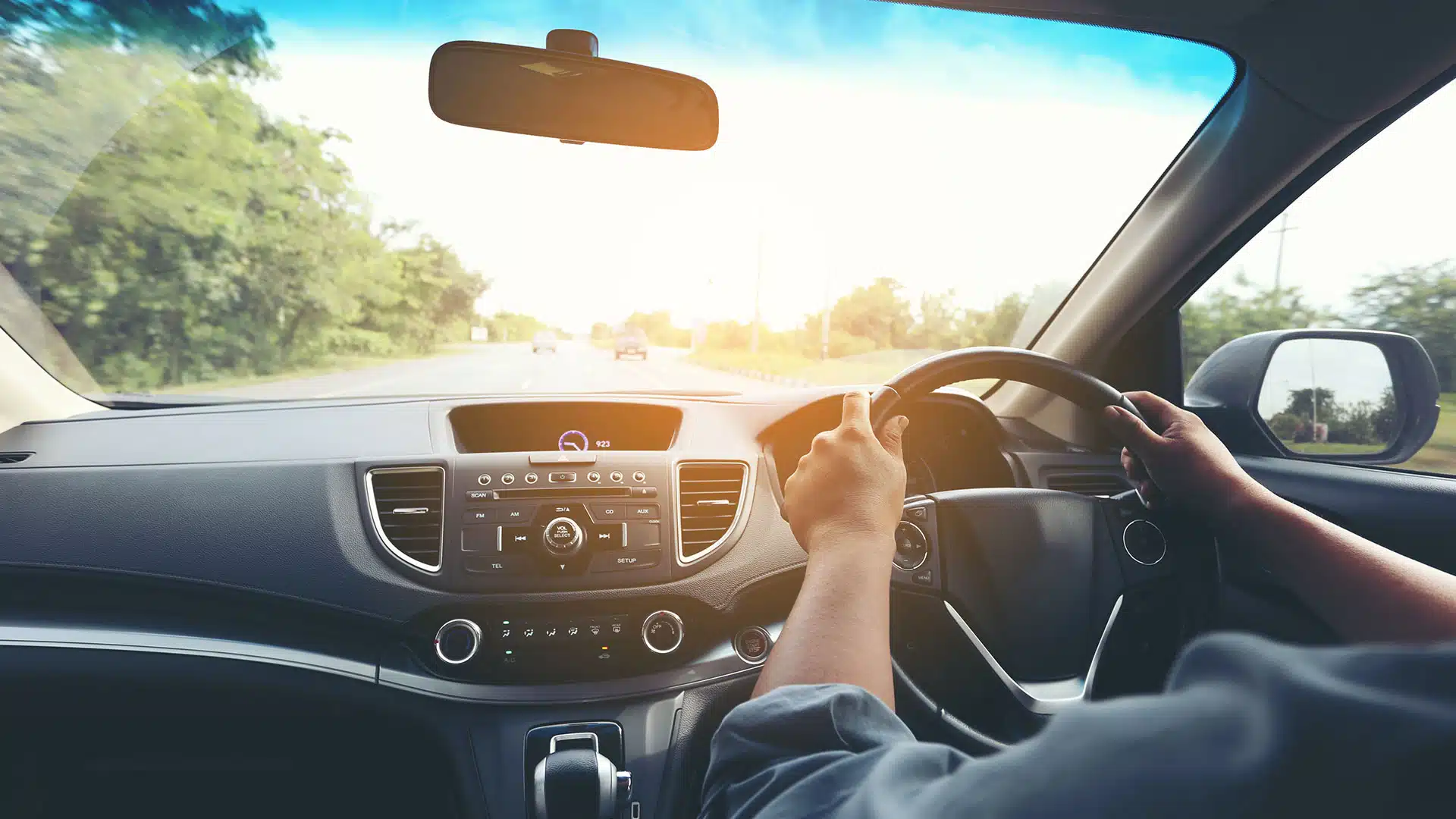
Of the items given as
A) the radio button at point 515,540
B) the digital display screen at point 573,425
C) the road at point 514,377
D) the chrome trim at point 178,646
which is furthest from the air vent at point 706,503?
the chrome trim at point 178,646

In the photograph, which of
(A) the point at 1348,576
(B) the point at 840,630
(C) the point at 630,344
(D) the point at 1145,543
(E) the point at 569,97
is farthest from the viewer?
(C) the point at 630,344

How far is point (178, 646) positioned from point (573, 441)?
133 centimetres

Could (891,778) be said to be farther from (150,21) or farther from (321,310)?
(321,310)

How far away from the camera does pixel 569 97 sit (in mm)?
2570

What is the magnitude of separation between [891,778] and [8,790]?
331 centimetres

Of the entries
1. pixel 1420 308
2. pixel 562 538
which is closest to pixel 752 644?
pixel 562 538

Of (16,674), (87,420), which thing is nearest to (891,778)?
(16,674)

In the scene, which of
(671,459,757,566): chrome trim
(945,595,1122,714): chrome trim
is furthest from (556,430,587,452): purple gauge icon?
(945,595,1122,714): chrome trim

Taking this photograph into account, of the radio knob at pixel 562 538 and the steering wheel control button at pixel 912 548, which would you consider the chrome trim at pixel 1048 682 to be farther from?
the radio knob at pixel 562 538

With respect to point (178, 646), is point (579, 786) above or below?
below

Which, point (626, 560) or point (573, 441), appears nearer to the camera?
point (626, 560)

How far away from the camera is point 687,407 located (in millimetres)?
3111

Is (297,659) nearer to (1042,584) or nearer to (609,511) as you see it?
(609,511)

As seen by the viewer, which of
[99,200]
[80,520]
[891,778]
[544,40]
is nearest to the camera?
[891,778]
